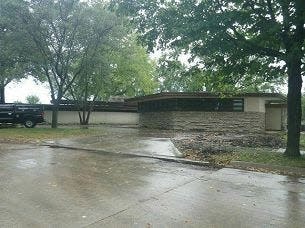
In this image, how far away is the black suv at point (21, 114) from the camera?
27.0m

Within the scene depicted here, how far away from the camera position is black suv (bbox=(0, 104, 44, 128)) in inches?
1062

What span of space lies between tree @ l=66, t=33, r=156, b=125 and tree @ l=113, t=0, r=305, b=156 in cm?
1300

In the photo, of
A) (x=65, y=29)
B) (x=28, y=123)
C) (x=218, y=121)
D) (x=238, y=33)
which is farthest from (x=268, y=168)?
(x=28, y=123)

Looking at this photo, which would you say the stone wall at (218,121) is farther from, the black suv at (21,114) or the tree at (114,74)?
the black suv at (21,114)

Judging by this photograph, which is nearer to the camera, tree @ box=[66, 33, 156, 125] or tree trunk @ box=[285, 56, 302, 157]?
tree trunk @ box=[285, 56, 302, 157]

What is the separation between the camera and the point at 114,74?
39688 mm

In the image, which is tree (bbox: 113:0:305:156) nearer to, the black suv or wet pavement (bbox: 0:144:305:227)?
wet pavement (bbox: 0:144:305:227)

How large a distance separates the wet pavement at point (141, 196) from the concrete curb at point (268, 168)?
69 cm

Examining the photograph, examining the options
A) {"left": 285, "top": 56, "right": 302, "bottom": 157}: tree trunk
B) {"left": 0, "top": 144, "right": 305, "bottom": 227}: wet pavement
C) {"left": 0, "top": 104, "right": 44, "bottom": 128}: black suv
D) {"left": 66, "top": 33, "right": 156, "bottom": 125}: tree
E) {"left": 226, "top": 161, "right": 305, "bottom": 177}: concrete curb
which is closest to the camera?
{"left": 0, "top": 144, "right": 305, "bottom": 227}: wet pavement

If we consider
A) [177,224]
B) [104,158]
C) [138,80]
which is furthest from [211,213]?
[138,80]

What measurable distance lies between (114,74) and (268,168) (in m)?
30.3

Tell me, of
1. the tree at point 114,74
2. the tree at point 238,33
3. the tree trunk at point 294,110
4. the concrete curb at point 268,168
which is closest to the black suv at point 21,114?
the tree at point 114,74

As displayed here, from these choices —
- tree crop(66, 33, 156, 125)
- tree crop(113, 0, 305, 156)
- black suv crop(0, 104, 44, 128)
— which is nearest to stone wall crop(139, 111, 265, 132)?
tree crop(66, 33, 156, 125)

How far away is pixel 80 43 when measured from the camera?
25266mm
